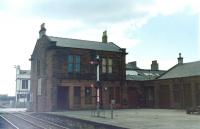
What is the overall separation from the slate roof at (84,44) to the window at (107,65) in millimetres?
1534

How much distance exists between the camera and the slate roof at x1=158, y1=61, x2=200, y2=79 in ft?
123

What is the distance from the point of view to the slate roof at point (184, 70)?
37.4 meters

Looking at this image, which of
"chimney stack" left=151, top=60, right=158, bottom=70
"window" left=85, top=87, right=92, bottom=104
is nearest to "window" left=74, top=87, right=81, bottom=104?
"window" left=85, top=87, right=92, bottom=104

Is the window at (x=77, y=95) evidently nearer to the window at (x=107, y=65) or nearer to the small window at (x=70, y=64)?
the small window at (x=70, y=64)

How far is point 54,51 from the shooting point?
3709cm

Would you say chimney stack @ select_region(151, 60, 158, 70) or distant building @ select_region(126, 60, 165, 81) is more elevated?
chimney stack @ select_region(151, 60, 158, 70)

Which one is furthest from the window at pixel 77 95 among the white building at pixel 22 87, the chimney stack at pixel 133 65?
the white building at pixel 22 87

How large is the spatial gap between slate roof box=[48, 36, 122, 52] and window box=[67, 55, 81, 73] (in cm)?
140

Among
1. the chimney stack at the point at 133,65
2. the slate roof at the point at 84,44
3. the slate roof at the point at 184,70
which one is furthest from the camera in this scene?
the chimney stack at the point at 133,65

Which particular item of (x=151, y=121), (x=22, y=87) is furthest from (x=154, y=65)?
(x=151, y=121)

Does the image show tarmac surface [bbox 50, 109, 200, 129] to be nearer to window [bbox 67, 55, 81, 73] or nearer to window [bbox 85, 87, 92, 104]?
window [bbox 85, 87, 92, 104]

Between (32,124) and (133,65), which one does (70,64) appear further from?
(133,65)

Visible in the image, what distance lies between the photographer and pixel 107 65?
4088 cm

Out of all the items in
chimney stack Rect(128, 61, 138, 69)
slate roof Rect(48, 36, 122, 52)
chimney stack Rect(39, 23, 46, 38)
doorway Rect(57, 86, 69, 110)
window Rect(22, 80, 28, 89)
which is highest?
chimney stack Rect(39, 23, 46, 38)
